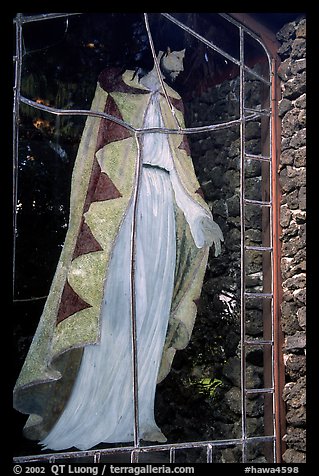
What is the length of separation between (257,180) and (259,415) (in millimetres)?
1364

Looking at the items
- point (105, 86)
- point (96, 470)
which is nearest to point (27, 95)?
point (105, 86)

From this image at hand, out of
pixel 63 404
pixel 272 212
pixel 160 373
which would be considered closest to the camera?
pixel 63 404

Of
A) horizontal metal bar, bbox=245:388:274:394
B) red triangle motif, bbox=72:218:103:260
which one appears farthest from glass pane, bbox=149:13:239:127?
horizontal metal bar, bbox=245:388:274:394

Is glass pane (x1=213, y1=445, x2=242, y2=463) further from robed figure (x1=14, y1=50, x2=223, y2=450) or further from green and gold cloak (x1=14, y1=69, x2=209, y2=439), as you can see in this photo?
green and gold cloak (x1=14, y1=69, x2=209, y2=439)

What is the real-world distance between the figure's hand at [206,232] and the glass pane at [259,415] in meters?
0.87

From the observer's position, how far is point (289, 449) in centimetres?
482

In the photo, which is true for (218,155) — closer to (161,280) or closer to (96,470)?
(161,280)

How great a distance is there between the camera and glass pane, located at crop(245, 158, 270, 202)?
4953mm

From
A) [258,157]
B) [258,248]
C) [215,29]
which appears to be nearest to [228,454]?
[258,248]

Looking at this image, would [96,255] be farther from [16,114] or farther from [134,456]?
[134,456]

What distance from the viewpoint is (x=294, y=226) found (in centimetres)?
491

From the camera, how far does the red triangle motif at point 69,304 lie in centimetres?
430

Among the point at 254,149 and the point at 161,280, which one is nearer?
the point at 161,280

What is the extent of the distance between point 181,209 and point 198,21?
107 cm
